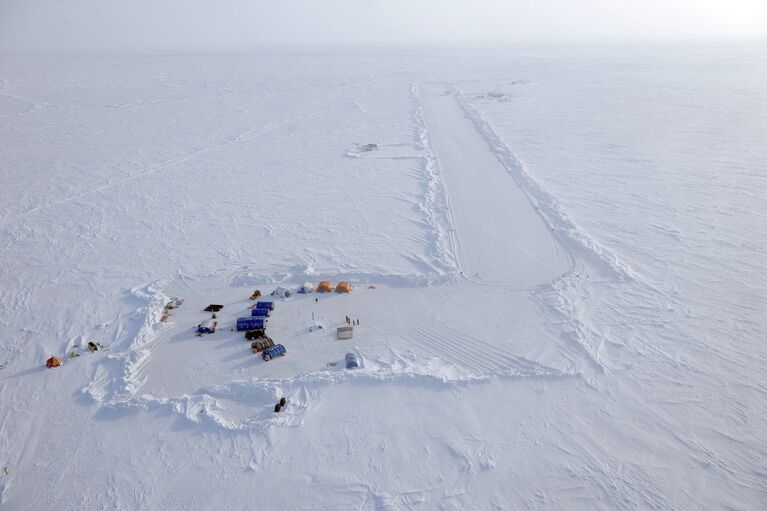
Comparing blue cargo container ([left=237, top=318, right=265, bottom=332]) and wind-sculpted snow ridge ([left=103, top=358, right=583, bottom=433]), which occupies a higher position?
blue cargo container ([left=237, top=318, right=265, bottom=332])

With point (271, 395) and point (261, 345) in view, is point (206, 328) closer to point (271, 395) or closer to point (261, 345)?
point (261, 345)

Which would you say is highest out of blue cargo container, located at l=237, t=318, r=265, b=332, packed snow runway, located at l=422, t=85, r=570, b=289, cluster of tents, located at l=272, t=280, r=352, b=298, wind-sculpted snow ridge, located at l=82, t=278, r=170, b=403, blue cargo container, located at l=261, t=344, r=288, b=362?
packed snow runway, located at l=422, t=85, r=570, b=289

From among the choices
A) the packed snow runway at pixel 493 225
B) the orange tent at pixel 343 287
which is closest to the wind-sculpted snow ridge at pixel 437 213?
the packed snow runway at pixel 493 225

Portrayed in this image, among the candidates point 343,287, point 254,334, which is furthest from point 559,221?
point 254,334

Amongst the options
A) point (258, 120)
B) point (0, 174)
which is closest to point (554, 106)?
point (258, 120)

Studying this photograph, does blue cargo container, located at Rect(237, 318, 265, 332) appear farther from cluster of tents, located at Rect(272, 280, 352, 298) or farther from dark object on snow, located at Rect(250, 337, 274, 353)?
cluster of tents, located at Rect(272, 280, 352, 298)

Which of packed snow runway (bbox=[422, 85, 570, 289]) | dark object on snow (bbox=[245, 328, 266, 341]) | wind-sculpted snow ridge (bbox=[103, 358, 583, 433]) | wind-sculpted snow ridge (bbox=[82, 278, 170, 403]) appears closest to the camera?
wind-sculpted snow ridge (bbox=[103, 358, 583, 433])

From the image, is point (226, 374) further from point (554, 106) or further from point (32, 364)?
point (554, 106)

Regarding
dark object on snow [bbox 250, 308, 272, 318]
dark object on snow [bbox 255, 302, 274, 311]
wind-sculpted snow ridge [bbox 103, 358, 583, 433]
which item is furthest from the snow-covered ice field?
dark object on snow [bbox 250, 308, 272, 318]
